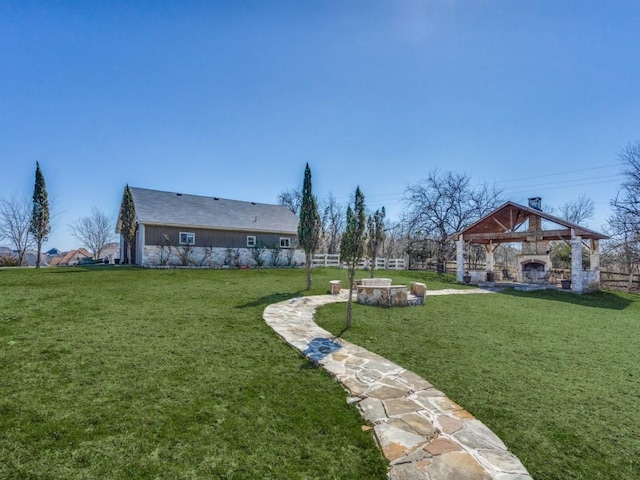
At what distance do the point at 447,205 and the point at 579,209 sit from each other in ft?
57.2

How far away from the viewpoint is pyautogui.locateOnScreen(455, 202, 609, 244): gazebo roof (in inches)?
562

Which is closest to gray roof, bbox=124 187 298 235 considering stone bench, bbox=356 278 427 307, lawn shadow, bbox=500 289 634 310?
stone bench, bbox=356 278 427 307

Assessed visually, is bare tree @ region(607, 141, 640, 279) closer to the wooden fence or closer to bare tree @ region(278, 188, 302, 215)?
the wooden fence

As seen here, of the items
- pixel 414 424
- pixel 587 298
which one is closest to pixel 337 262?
pixel 587 298

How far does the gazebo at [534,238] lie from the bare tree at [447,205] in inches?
174

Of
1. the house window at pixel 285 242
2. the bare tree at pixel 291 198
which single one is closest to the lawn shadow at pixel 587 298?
the house window at pixel 285 242

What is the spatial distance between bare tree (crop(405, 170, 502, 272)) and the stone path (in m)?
20.2

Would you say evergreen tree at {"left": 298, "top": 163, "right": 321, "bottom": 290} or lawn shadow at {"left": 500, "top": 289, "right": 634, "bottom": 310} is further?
evergreen tree at {"left": 298, "top": 163, "right": 321, "bottom": 290}

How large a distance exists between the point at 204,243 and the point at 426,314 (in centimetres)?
1584

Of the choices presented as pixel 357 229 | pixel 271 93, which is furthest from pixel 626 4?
pixel 271 93

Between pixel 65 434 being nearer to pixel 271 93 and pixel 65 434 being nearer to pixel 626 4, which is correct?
pixel 271 93

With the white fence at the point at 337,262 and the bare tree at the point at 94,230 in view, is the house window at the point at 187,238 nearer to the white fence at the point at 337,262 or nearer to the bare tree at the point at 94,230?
the white fence at the point at 337,262

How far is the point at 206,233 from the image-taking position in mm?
19953

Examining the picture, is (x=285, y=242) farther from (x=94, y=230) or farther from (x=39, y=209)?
(x=94, y=230)
